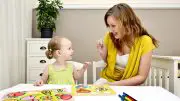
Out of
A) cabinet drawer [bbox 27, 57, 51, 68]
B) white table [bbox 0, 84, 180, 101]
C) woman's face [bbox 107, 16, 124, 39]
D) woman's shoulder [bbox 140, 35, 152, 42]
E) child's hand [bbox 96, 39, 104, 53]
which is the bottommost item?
cabinet drawer [bbox 27, 57, 51, 68]

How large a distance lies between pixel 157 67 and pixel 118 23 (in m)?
0.47

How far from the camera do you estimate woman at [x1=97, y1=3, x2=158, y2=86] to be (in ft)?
5.26

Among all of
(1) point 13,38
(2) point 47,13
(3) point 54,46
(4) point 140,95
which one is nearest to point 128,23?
(3) point 54,46

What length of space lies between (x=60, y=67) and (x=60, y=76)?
8 centimetres

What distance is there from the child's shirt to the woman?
269 millimetres

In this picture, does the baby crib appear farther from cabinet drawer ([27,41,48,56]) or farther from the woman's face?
cabinet drawer ([27,41,48,56])

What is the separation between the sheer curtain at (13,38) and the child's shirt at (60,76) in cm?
60

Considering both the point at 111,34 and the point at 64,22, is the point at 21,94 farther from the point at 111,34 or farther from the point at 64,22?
the point at 64,22

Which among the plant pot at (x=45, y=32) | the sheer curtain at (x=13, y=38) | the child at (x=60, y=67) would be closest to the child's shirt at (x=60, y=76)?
the child at (x=60, y=67)

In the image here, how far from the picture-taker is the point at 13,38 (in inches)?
86.7

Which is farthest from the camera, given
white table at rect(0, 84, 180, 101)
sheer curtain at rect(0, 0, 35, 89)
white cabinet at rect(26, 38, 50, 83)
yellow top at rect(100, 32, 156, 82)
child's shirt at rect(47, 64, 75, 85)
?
white cabinet at rect(26, 38, 50, 83)

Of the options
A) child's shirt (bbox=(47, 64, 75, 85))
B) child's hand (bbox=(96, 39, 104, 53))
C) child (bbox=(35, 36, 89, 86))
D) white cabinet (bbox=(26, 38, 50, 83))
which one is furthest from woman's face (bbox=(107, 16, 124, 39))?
white cabinet (bbox=(26, 38, 50, 83))

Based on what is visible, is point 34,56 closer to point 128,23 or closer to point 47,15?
point 47,15

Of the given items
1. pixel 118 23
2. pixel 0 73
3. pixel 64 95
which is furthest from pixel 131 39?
pixel 0 73
